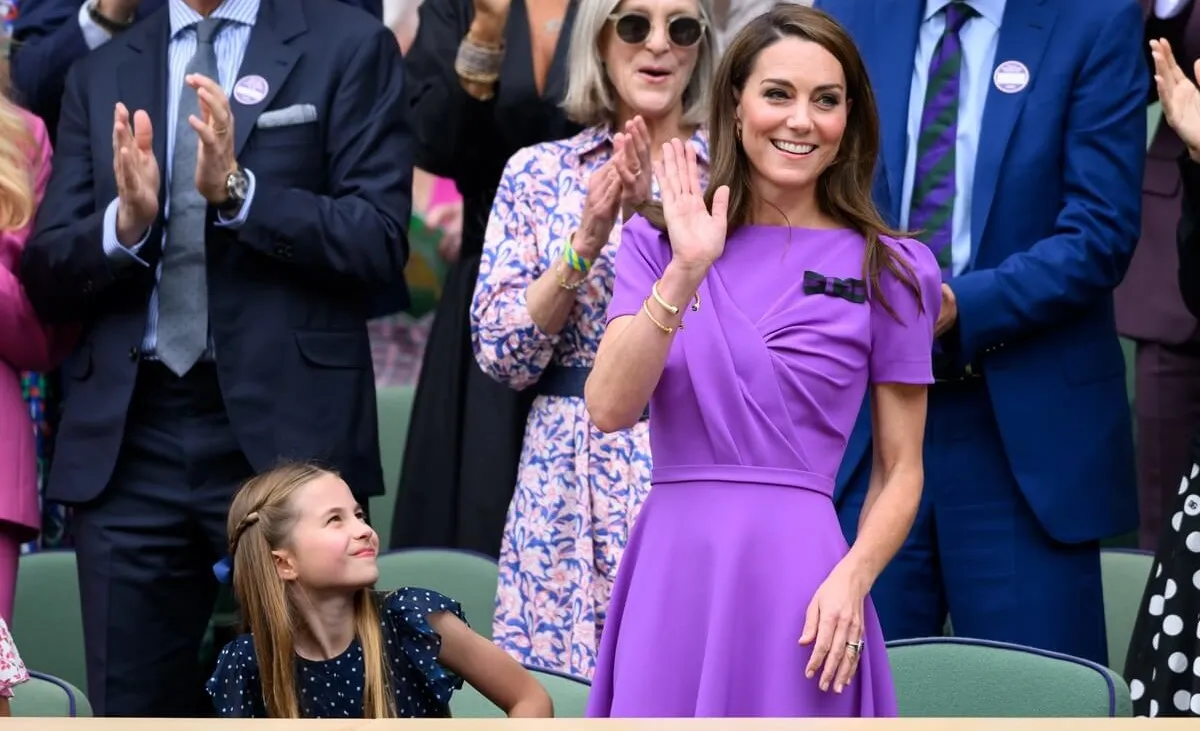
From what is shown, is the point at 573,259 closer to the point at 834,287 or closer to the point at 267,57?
the point at 267,57

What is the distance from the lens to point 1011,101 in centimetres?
415

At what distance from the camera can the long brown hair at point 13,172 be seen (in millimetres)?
4164

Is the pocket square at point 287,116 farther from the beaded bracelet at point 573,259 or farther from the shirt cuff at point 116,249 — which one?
the beaded bracelet at point 573,259

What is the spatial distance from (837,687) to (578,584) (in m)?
1.36

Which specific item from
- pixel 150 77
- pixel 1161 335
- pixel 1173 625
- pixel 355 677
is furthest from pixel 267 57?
pixel 1161 335

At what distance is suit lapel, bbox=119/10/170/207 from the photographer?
4.45m

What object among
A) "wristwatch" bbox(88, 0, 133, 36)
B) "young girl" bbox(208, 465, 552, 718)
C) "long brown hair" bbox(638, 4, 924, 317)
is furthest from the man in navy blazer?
"wristwatch" bbox(88, 0, 133, 36)

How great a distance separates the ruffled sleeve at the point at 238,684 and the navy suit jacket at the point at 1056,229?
1278mm

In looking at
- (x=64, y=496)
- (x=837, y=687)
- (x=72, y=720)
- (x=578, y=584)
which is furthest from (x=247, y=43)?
(x=72, y=720)

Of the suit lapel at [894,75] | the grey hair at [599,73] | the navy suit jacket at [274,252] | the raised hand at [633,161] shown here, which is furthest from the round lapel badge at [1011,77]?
the navy suit jacket at [274,252]

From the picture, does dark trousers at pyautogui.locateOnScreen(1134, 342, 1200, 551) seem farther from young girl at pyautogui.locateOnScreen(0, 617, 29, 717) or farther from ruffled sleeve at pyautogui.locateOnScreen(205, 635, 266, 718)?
young girl at pyautogui.locateOnScreen(0, 617, 29, 717)

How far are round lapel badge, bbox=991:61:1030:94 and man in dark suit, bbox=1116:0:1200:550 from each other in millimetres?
1052

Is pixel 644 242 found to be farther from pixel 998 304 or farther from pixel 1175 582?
pixel 1175 582

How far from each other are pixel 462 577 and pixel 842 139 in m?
1.57
